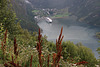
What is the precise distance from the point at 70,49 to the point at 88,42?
5610 cm

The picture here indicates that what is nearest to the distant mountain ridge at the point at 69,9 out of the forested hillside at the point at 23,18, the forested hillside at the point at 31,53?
the forested hillside at the point at 23,18

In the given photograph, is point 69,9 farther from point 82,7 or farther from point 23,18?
point 23,18

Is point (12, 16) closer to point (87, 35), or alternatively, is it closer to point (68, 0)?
point (87, 35)

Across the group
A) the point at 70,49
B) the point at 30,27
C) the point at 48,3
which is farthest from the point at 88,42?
the point at 48,3

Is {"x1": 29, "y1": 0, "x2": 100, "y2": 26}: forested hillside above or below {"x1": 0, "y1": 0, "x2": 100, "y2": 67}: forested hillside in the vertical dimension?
above

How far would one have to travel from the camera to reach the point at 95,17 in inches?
4336

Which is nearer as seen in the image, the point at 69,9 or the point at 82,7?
the point at 82,7

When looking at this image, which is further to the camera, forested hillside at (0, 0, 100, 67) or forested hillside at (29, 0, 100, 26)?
forested hillside at (29, 0, 100, 26)

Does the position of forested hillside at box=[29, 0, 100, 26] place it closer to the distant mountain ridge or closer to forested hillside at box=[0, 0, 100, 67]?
the distant mountain ridge

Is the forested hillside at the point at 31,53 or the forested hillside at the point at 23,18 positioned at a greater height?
the forested hillside at the point at 23,18

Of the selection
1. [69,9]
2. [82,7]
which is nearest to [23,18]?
[82,7]

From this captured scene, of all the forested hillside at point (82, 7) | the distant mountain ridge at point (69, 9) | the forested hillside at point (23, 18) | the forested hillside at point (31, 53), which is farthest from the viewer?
the forested hillside at point (82, 7)

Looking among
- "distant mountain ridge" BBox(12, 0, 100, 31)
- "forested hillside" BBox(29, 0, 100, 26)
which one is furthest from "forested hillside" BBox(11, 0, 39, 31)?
"forested hillside" BBox(29, 0, 100, 26)

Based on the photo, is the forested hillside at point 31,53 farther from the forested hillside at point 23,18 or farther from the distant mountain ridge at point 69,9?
the distant mountain ridge at point 69,9
